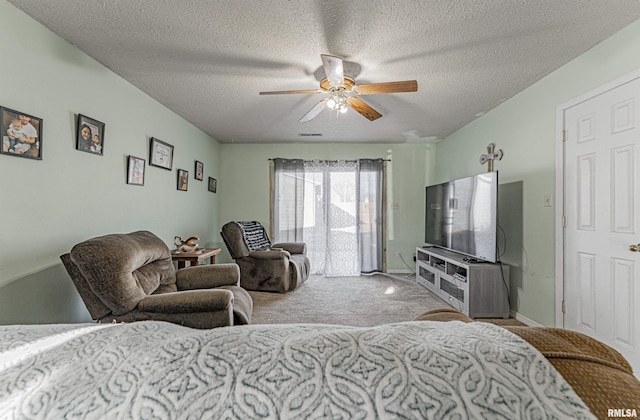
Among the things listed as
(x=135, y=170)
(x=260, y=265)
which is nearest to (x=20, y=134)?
(x=135, y=170)

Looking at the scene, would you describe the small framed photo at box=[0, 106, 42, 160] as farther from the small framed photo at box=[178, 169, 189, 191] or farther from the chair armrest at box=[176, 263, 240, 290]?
the small framed photo at box=[178, 169, 189, 191]

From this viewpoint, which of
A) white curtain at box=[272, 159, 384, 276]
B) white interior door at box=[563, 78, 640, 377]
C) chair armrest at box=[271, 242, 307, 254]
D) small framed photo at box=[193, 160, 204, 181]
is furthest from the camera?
white curtain at box=[272, 159, 384, 276]

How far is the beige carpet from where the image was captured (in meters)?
2.90

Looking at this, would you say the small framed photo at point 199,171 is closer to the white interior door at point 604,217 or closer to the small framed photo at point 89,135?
the small framed photo at point 89,135

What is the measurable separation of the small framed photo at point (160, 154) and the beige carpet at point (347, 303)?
1.96 meters

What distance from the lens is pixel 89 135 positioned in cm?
223

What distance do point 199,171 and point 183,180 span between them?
0.51 metres

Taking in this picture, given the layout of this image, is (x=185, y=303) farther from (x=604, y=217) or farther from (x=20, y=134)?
(x=604, y=217)

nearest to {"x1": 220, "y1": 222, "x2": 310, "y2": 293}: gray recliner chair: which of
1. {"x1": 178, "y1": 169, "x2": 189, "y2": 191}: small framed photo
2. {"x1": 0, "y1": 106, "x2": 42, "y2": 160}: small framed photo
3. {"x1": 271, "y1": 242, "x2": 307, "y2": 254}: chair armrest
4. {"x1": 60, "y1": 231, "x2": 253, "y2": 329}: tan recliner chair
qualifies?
{"x1": 271, "y1": 242, "x2": 307, "y2": 254}: chair armrest

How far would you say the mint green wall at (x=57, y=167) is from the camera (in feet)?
5.54

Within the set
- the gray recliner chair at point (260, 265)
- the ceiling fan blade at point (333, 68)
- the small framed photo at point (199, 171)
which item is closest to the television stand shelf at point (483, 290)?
the gray recliner chair at point (260, 265)

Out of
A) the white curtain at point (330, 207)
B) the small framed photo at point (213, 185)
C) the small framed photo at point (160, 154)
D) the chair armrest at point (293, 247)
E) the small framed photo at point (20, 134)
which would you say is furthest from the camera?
the white curtain at point (330, 207)

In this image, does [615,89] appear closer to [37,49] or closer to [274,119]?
[274,119]

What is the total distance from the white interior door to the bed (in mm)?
2236
